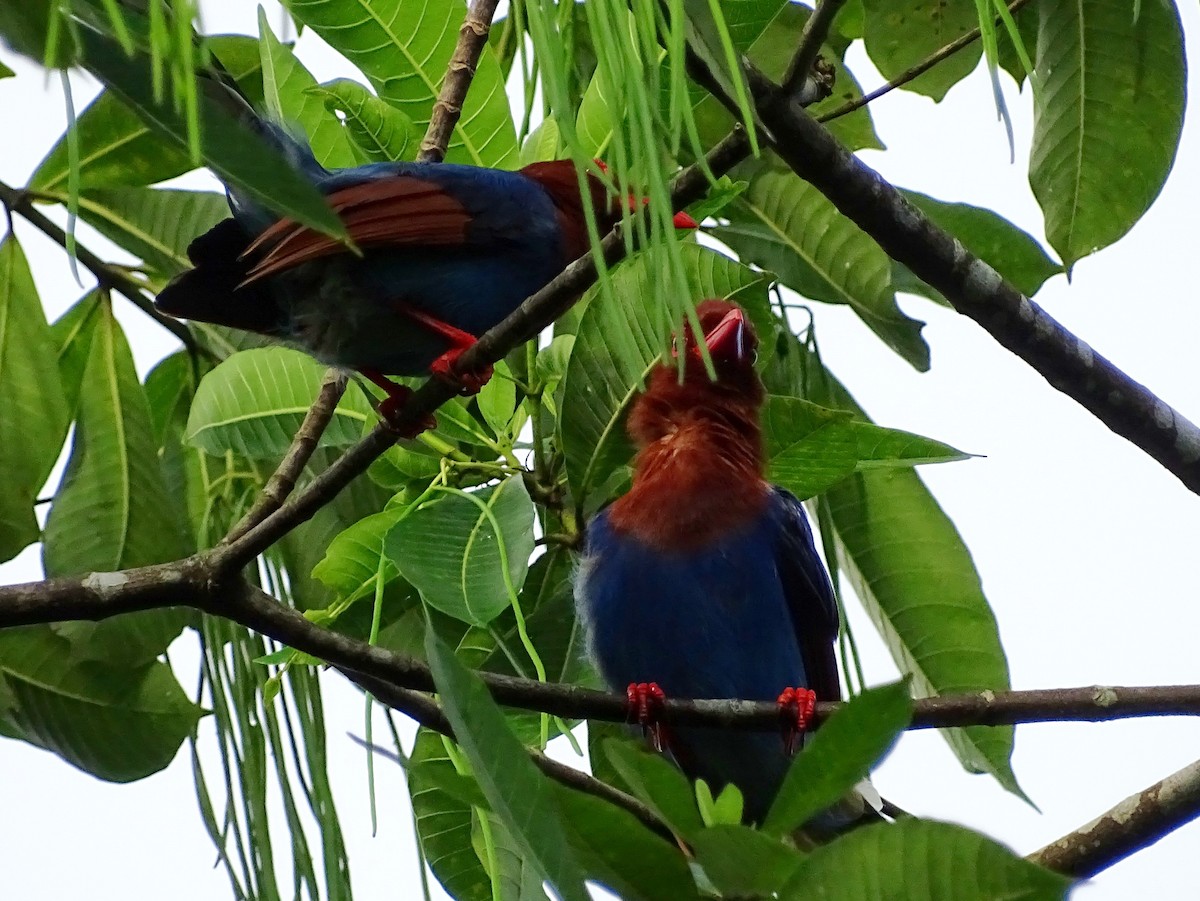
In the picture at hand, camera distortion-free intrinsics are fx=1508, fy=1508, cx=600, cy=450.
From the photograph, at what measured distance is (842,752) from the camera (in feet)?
4.22

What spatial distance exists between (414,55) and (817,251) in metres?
0.87

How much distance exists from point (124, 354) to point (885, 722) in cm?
210

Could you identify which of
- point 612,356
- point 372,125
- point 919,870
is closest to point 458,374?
point 612,356

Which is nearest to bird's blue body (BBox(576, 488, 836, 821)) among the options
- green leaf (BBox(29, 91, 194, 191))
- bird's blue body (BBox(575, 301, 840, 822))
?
bird's blue body (BBox(575, 301, 840, 822))

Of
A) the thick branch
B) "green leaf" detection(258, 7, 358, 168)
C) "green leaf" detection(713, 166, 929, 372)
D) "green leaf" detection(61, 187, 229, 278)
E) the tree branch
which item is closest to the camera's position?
the tree branch

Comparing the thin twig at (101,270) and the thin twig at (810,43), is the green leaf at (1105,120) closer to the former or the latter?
the thin twig at (810,43)

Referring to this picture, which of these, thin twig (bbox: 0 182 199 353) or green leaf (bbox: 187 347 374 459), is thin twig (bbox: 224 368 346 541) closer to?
green leaf (bbox: 187 347 374 459)

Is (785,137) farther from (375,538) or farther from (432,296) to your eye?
(432,296)

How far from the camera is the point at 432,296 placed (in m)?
3.09

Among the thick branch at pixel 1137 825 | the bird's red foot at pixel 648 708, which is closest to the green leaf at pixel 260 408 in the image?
the bird's red foot at pixel 648 708

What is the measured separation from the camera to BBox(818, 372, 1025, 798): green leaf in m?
2.73

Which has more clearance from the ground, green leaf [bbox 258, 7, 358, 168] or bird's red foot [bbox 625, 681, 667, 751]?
green leaf [bbox 258, 7, 358, 168]

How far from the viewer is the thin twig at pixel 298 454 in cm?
228

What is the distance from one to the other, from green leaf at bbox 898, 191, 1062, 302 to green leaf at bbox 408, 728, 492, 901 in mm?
1319
